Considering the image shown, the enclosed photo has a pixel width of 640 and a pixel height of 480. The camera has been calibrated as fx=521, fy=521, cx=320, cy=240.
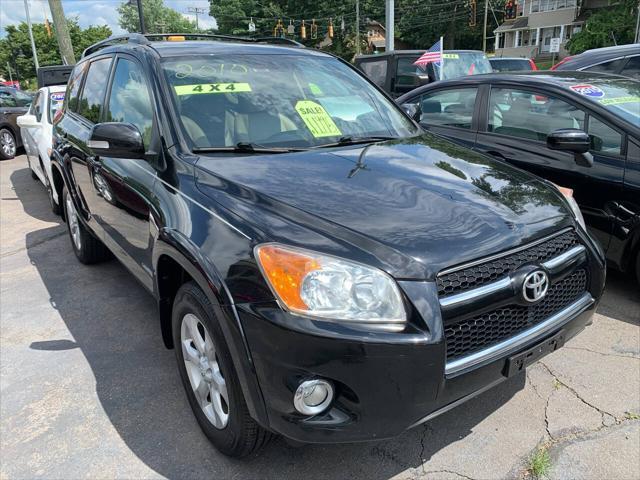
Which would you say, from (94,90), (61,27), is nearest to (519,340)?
(94,90)

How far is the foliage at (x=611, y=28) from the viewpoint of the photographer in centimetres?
3266

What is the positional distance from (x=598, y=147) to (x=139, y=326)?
139 inches

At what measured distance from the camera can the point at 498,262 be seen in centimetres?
200

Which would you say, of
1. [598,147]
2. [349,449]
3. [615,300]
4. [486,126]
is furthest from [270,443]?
[486,126]

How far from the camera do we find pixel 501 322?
2.02 meters

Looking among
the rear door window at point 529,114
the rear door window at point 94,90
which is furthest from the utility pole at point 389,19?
the rear door window at point 94,90

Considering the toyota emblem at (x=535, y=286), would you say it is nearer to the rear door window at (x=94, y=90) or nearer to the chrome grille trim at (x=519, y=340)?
the chrome grille trim at (x=519, y=340)

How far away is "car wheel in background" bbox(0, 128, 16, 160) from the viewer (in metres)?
11.1

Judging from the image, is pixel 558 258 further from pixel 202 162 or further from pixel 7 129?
pixel 7 129

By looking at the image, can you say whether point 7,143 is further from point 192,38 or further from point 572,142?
point 572,142

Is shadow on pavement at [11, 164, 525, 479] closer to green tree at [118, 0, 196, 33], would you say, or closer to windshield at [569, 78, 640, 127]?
windshield at [569, 78, 640, 127]

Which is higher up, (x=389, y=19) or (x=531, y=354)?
(x=389, y=19)

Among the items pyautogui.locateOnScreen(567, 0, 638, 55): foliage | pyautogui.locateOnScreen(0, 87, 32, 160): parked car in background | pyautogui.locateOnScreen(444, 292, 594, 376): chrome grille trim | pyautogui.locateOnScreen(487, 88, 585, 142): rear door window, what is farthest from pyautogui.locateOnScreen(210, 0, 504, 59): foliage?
pyautogui.locateOnScreen(444, 292, 594, 376): chrome grille trim

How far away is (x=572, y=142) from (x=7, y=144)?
11.5 meters
